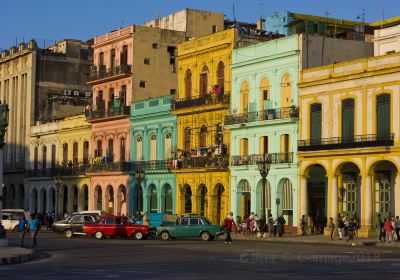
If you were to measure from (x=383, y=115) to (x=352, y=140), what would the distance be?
252 centimetres

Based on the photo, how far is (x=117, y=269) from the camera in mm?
25438

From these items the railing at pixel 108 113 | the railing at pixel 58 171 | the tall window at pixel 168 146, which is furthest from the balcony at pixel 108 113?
the tall window at pixel 168 146

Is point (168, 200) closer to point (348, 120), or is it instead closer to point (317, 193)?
point (317, 193)

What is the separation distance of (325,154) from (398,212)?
246 inches

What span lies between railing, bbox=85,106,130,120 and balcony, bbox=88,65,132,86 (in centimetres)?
267

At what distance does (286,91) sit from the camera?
5647 cm

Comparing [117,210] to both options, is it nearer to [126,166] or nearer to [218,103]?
[126,166]

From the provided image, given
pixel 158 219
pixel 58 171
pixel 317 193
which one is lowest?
pixel 158 219

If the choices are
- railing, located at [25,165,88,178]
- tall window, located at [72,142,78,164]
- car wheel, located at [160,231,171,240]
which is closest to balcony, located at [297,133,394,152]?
car wheel, located at [160,231,171,240]

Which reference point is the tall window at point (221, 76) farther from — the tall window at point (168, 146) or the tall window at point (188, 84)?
the tall window at point (168, 146)

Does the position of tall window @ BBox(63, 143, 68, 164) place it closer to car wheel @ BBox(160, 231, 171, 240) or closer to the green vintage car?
car wheel @ BBox(160, 231, 171, 240)

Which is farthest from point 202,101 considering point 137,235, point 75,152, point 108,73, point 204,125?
point 75,152

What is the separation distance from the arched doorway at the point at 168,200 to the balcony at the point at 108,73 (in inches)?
413

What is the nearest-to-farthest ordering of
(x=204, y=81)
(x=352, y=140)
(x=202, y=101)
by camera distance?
1. (x=352, y=140)
2. (x=202, y=101)
3. (x=204, y=81)
